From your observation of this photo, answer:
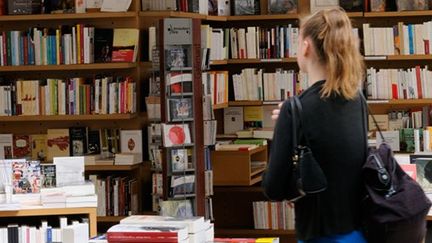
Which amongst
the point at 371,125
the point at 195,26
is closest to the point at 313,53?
the point at 195,26

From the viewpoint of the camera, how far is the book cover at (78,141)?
289 inches

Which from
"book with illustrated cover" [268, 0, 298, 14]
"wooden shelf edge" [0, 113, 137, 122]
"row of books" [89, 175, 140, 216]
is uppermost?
"book with illustrated cover" [268, 0, 298, 14]

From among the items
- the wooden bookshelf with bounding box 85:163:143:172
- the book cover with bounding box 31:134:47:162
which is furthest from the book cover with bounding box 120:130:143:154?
the book cover with bounding box 31:134:47:162

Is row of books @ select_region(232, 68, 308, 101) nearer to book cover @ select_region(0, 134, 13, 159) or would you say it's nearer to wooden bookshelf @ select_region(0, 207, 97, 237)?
book cover @ select_region(0, 134, 13, 159)

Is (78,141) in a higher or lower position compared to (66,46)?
lower

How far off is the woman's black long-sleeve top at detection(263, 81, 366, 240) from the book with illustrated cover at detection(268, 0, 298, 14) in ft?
17.0

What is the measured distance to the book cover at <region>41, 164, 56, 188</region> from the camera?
4.90 metres

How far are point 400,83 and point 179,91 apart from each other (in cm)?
225

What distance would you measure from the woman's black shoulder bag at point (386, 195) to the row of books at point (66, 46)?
14.0 ft

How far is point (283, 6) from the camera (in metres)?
8.19

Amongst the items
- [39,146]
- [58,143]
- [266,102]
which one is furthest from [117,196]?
[266,102]

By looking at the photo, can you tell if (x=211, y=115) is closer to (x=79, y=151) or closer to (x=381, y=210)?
(x=79, y=151)

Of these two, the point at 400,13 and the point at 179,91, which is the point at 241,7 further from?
the point at 179,91

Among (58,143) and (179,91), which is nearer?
(179,91)
